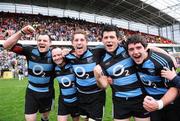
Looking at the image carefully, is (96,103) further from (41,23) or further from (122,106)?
(41,23)

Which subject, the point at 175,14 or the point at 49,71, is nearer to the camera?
the point at 49,71

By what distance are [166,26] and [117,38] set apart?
5446cm

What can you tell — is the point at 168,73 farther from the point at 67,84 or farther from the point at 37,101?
the point at 37,101

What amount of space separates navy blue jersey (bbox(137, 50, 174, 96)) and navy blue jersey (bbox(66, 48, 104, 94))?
1.10 meters

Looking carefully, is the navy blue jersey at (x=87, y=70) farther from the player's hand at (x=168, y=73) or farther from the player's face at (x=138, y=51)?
the player's hand at (x=168, y=73)

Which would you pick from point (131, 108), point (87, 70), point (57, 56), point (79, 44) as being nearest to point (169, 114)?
point (131, 108)

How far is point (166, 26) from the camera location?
58.0 metres

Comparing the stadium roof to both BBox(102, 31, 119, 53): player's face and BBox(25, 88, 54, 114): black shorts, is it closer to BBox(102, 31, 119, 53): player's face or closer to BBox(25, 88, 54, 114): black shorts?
BBox(25, 88, 54, 114): black shorts

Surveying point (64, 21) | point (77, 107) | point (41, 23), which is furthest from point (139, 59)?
point (64, 21)

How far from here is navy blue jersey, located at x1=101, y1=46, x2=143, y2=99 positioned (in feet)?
18.0

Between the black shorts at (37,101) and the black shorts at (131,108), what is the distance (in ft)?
6.68

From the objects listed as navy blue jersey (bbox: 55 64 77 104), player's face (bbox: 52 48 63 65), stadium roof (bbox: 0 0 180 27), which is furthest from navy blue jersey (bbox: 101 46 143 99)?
stadium roof (bbox: 0 0 180 27)

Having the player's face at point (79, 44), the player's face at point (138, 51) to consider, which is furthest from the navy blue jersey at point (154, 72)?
the player's face at point (79, 44)

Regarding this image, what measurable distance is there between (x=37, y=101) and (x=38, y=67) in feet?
2.55
